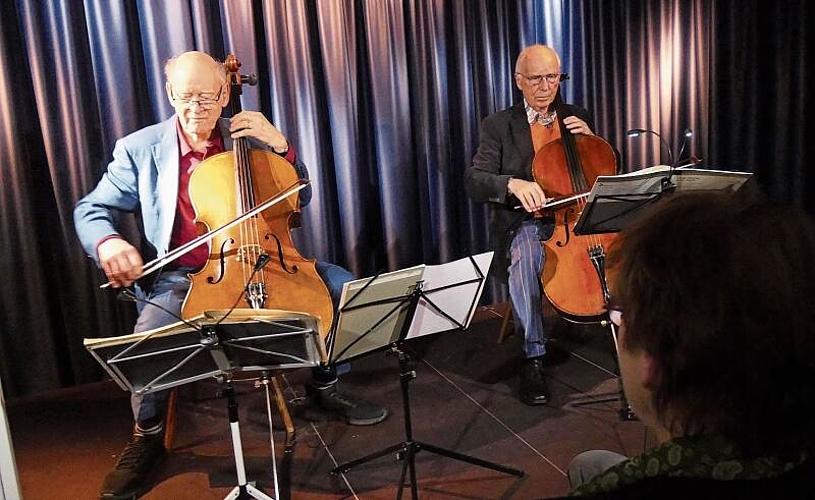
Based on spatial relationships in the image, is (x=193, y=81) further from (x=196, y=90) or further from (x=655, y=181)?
Result: (x=655, y=181)

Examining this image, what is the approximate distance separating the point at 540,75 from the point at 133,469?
2.12 m

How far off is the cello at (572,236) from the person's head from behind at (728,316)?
173cm

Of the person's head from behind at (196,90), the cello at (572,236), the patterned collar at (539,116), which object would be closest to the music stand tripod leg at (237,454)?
the person's head from behind at (196,90)

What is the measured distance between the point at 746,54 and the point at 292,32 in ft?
9.42

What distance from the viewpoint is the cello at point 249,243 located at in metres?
2.14

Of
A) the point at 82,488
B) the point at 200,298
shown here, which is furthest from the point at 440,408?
the point at 82,488

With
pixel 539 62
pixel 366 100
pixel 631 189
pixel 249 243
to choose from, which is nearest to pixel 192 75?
pixel 249 243

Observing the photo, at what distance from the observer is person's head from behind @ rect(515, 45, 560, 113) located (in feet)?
9.50

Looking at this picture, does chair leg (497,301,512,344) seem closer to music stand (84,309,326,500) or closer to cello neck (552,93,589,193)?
cello neck (552,93,589,193)

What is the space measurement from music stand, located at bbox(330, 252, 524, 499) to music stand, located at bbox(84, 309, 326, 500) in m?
0.12

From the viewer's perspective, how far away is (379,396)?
2842mm

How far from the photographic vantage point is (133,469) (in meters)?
2.28

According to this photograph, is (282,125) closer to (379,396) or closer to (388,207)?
(388,207)

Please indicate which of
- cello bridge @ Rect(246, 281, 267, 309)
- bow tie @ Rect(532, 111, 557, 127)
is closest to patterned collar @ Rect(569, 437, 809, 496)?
cello bridge @ Rect(246, 281, 267, 309)
